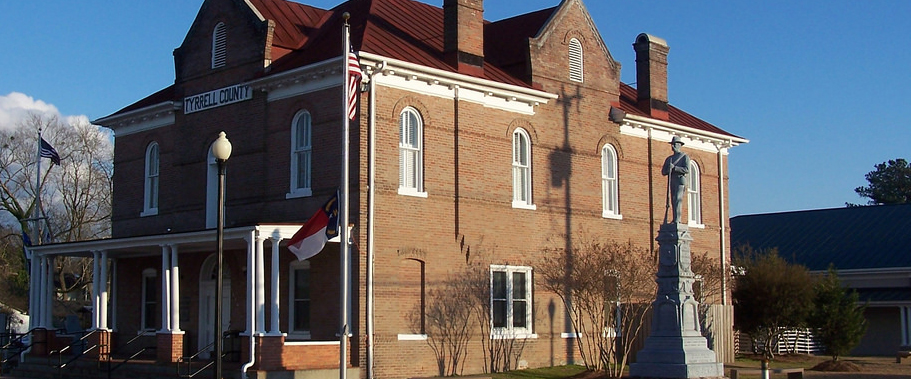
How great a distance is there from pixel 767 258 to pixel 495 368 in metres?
12.1

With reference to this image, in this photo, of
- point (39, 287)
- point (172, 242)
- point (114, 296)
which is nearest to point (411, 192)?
point (172, 242)

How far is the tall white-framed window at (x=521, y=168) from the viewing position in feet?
93.6

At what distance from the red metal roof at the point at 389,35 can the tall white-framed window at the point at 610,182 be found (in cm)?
156

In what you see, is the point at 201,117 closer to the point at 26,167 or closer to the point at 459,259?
the point at 459,259

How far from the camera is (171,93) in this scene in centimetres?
3131

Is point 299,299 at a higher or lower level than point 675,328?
higher

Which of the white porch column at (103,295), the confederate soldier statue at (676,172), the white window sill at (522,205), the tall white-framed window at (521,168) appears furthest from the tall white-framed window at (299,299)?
the confederate soldier statue at (676,172)

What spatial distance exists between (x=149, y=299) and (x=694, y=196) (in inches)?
663

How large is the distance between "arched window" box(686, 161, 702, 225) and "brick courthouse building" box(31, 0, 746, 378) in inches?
54.5

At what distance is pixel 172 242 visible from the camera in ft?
83.4

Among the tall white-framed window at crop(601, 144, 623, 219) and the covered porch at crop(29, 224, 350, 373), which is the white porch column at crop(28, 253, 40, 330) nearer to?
the covered porch at crop(29, 224, 350, 373)

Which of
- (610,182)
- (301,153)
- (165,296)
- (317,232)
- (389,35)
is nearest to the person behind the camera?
(317,232)

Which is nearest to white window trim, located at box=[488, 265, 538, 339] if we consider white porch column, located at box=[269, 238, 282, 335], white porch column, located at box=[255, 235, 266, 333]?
white porch column, located at box=[269, 238, 282, 335]

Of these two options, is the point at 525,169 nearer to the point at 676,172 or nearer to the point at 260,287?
the point at 676,172
